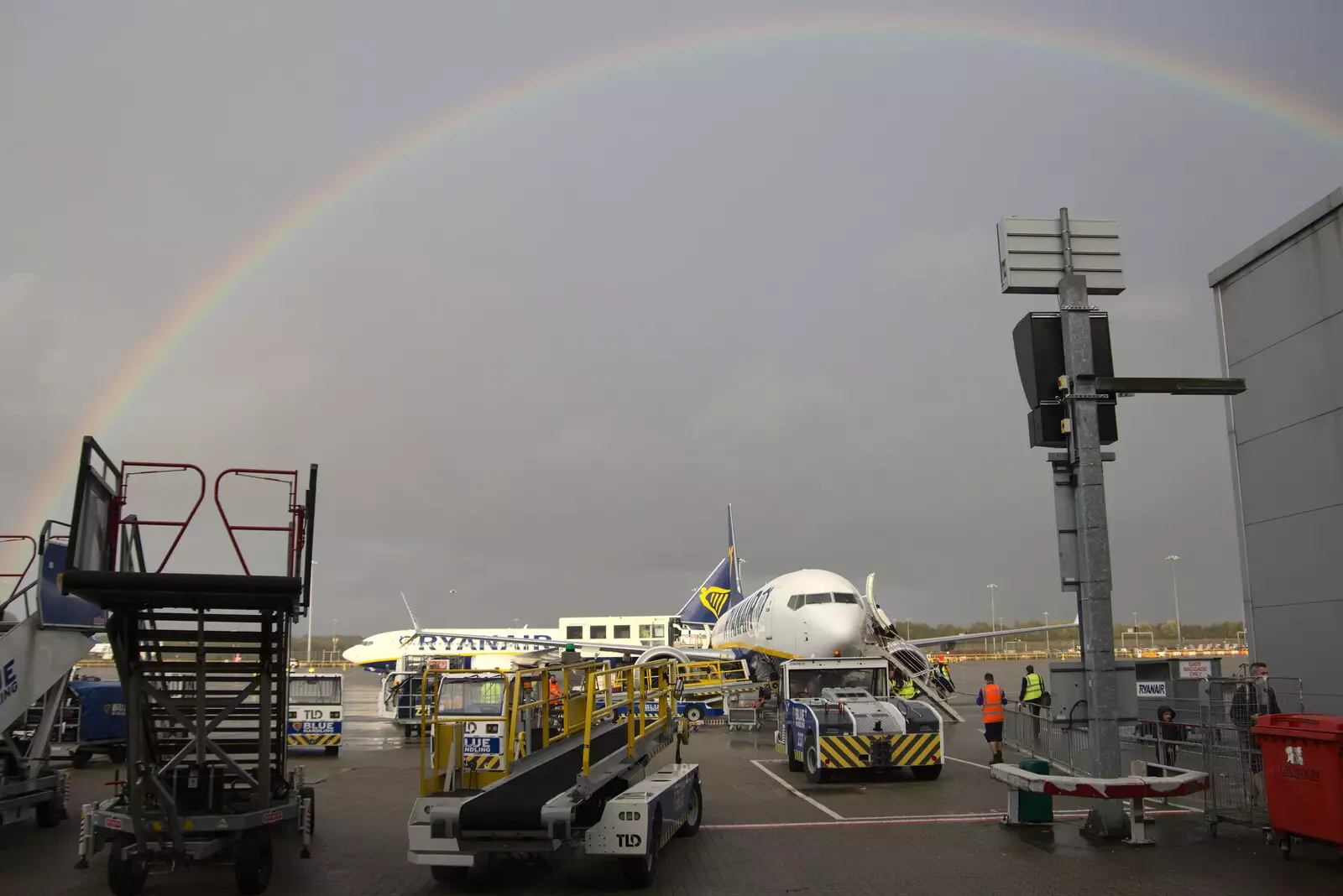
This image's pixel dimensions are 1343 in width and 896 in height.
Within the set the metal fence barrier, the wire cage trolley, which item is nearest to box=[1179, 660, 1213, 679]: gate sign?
the metal fence barrier

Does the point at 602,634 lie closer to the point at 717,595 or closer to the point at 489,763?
the point at 717,595

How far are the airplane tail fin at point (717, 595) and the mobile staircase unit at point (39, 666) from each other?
5003cm

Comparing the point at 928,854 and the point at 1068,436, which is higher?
the point at 1068,436

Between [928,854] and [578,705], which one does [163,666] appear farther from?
[928,854]

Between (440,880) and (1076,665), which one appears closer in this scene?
(440,880)

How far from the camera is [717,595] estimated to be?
63.6 m

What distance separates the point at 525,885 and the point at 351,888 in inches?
68.4

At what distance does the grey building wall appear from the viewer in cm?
1581

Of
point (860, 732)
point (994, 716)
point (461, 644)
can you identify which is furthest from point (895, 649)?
point (461, 644)

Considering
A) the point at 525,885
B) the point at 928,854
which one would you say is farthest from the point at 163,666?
the point at 928,854

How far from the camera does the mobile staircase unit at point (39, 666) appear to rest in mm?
12008

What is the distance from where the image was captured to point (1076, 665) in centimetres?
1224

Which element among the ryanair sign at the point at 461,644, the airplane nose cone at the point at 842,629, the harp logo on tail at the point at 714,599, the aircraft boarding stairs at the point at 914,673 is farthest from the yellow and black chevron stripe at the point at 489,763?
the ryanair sign at the point at 461,644

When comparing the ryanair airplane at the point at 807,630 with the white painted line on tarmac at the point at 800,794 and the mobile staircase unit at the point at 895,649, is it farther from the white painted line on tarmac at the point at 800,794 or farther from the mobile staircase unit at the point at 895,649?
the white painted line on tarmac at the point at 800,794
